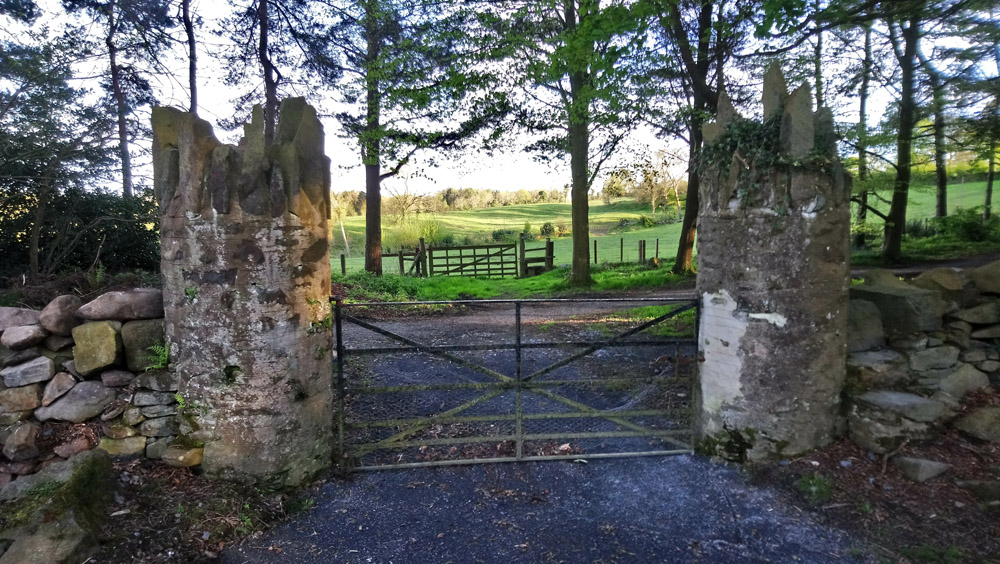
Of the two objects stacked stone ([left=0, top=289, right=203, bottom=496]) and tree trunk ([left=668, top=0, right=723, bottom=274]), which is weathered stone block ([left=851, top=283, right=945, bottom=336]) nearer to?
tree trunk ([left=668, top=0, right=723, bottom=274])

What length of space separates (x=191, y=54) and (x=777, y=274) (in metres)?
15.6

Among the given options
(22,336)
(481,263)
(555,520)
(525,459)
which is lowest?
(555,520)

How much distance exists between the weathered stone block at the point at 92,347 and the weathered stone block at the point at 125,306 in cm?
9

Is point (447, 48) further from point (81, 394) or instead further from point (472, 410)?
point (81, 394)

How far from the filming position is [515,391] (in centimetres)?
607

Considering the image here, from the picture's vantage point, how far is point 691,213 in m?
15.8

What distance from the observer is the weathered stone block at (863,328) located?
15.6ft

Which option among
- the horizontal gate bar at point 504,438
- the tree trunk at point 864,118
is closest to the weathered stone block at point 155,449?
the horizontal gate bar at point 504,438

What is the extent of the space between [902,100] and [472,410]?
10961mm

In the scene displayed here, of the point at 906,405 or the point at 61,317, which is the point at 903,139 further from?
the point at 61,317

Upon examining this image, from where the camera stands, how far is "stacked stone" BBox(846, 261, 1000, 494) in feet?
14.2

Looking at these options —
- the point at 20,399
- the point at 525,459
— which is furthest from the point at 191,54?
the point at 525,459

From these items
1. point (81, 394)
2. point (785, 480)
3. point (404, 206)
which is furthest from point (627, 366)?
point (404, 206)

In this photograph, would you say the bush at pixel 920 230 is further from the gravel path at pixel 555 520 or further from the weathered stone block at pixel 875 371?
the gravel path at pixel 555 520
